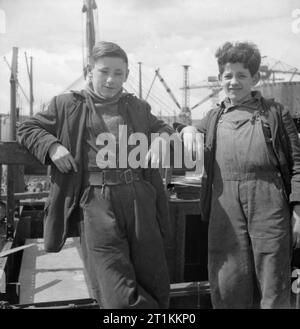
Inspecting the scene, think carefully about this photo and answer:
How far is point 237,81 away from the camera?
102 inches

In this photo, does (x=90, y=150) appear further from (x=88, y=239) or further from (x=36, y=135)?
(x=88, y=239)

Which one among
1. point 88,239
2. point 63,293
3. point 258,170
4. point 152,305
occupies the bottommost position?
point 63,293

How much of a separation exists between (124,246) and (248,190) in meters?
0.76

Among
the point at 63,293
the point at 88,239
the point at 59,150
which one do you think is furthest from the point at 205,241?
the point at 59,150

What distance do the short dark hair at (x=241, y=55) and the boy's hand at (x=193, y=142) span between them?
48 cm

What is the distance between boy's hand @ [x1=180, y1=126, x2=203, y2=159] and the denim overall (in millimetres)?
179

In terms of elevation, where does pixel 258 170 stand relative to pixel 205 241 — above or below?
above

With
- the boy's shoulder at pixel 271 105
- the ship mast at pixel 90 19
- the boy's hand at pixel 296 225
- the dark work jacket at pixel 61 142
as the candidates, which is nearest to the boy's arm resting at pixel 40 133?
the dark work jacket at pixel 61 142

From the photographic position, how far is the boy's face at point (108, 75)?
7.80 ft

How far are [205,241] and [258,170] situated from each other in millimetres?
1493

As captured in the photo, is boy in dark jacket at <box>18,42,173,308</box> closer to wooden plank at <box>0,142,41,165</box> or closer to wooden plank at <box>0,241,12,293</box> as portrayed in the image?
wooden plank at <box>0,142,41,165</box>

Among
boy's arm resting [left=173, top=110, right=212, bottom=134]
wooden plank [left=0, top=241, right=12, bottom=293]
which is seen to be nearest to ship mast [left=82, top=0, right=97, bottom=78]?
wooden plank [left=0, top=241, right=12, bottom=293]

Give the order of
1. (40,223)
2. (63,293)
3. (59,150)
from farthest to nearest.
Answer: (40,223) < (63,293) < (59,150)

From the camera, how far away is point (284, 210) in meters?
2.48
